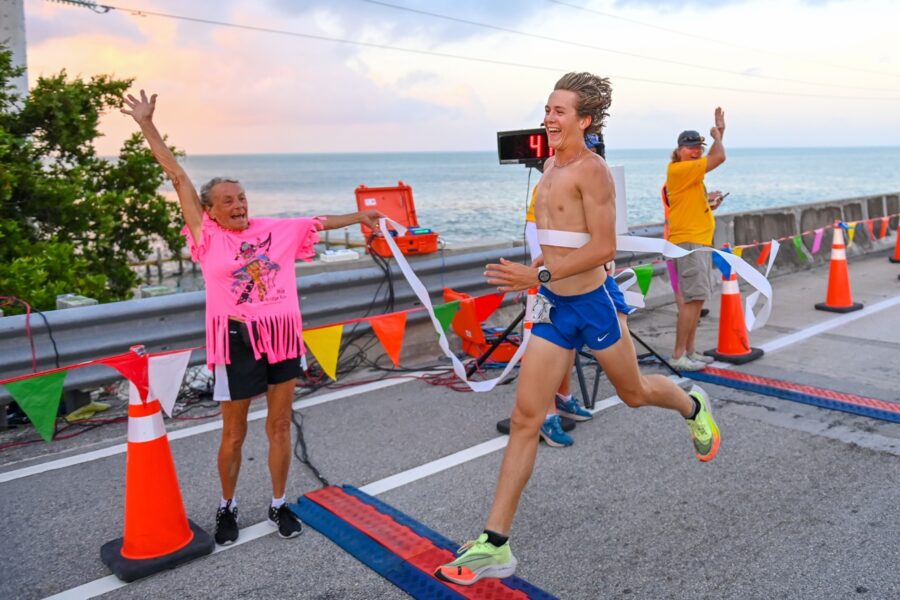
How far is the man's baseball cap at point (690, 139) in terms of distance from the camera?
7293mm

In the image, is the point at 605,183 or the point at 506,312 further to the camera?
the point at 506,312

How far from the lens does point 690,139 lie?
287 inches

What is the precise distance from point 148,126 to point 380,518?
2406 millimetres

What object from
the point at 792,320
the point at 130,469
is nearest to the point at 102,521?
the point at 130,469

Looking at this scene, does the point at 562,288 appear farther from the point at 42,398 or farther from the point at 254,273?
the point at 42,398

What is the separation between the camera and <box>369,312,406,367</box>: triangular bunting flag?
6.59 metres

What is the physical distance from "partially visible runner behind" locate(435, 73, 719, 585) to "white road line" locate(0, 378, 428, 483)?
1869 mm

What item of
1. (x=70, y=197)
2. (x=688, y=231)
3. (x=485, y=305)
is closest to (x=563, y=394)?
(x=485, y=305)

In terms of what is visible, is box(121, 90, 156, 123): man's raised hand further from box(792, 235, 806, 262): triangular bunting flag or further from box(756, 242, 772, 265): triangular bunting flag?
box(792, 235, 806, 262): triangular bunting flag

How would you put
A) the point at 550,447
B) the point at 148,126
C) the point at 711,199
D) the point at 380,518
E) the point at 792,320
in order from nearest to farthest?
1. the point at 148,126
2. the point at 380,518
3. the point at 550,447
4. the point at 711,199
5. the point at 792,320

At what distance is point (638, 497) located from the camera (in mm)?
4613

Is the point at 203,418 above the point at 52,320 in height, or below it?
below

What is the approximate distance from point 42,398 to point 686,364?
5.29 meters

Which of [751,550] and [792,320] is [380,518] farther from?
[792,320]
